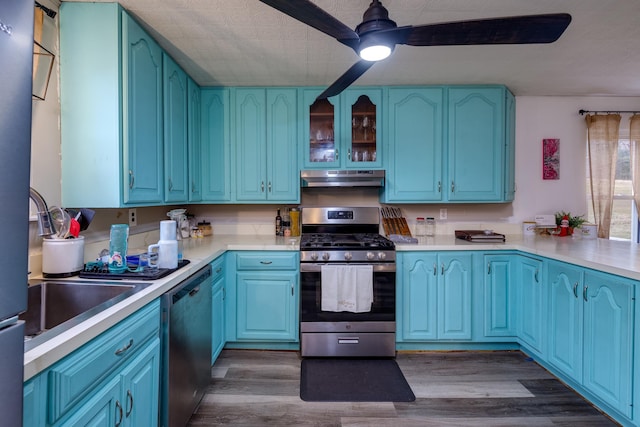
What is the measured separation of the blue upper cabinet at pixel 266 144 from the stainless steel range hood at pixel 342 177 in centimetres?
14

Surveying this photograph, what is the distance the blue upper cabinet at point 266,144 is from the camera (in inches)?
110

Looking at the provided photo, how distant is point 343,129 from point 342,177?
17.4 inches

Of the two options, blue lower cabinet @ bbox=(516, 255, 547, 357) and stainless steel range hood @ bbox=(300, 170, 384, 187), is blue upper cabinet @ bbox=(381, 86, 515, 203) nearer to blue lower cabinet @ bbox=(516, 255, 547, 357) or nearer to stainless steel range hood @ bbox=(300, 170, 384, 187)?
stainless steel range hood @ bbox=(300, 170, 384, 187)

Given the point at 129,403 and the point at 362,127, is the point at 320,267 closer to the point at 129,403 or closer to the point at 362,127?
Result: the point at 362,127

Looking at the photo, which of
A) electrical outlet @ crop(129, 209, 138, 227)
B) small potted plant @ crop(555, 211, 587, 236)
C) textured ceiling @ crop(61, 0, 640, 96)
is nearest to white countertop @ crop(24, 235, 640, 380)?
small potted plant @ crop(555, 211, 587, 236)

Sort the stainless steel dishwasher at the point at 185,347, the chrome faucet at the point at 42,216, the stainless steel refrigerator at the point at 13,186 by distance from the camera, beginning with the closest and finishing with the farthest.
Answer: the stainless steel refrigerator at the point at 13,186 → the chrome faucet at the point at 42,216 → the stainless steel dishwasher at the point at 185,347

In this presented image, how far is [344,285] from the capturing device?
242 centimetres

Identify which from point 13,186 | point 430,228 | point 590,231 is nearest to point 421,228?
point 430,228

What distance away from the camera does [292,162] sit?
281 cm

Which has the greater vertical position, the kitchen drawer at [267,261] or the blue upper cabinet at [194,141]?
the blue upper cabinet at [194,141]

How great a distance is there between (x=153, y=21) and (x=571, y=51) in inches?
105

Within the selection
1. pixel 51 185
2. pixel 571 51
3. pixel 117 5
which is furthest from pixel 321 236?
pixel 571 51

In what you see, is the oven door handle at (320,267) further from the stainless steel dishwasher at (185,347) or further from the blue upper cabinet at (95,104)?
the blue upper cabinet at (95,104)

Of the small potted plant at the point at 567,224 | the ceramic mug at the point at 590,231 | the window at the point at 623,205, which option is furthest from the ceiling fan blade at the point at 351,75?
the window at the point at 623,205
